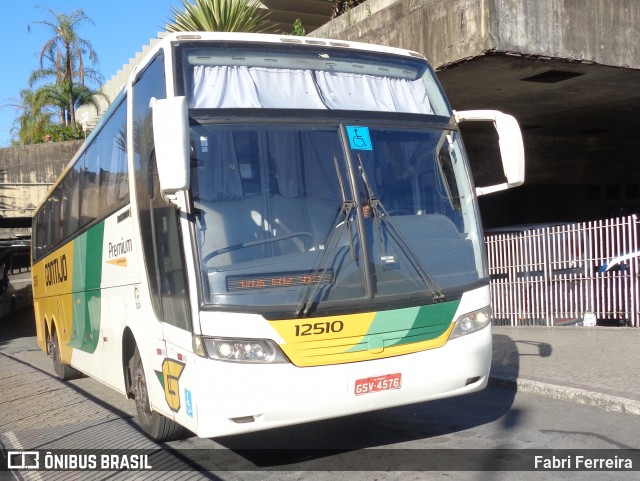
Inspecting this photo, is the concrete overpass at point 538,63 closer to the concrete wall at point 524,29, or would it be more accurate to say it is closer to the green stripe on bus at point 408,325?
the concrete wall at point 524,29

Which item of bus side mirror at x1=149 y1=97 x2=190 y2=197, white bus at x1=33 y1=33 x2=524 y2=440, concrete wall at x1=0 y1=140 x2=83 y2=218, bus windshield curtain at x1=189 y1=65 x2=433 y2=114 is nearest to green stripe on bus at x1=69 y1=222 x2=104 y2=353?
white bus at x1=33 y1=33 x2=524 y2=440

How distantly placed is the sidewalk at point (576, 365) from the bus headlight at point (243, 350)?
367 cm

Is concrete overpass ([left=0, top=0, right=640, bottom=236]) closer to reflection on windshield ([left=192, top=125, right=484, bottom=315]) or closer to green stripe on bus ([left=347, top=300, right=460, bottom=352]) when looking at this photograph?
reflection on windshield ([left=192, top=125, right=484, bottom=315])

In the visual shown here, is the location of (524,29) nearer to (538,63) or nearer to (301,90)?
(538,63)

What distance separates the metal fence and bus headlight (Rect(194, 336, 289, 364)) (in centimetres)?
807

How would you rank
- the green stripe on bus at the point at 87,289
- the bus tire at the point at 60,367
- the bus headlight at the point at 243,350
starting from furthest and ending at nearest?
1. the bus tire at the point at 60,367
2. the green stripe on bus at the point at 87,289
3. the bus headlight at the point at 243,350

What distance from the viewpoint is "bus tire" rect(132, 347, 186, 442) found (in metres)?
6.98

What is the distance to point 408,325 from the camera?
5.75 metres

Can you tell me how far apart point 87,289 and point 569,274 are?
26.0ft

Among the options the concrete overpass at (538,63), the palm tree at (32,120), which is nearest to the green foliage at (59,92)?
the palm tree at (32,120)

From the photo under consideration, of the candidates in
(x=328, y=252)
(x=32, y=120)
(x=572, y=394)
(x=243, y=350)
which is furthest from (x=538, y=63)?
(x=32, y=120)

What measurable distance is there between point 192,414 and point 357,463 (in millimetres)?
1412

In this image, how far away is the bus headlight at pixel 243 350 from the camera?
17.5 feet

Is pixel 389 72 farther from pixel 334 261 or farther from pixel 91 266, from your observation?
pixel 91 266
